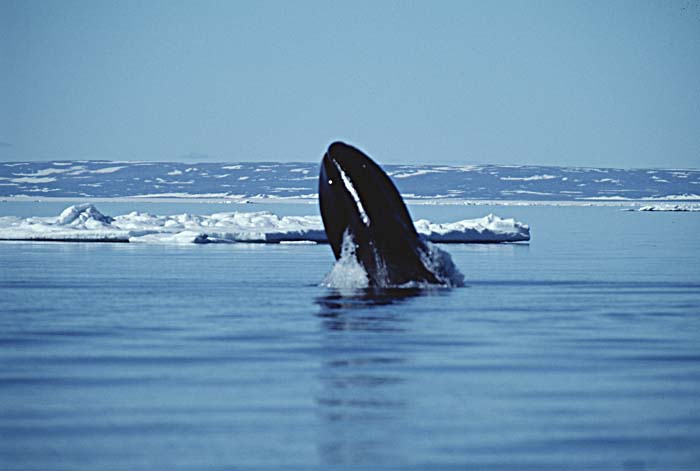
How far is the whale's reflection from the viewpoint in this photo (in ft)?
24.8

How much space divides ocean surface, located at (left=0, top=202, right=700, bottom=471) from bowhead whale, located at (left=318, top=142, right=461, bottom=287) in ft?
1.83

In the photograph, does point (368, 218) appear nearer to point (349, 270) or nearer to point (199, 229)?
point (349, 270)

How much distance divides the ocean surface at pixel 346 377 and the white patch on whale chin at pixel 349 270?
0.30m

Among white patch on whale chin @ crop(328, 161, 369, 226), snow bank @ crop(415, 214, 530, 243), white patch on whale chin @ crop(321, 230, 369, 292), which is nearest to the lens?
white patch on whale chin @ crop(328, 161, 369, 226)

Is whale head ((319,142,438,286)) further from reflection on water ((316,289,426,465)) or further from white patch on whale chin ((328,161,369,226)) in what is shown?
reflection on water ((316,289,426,465))

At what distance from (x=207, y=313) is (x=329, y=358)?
13.7 feet

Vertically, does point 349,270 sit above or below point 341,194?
below

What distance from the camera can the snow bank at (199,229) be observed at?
37.9 metres

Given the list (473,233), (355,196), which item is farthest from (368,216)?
(473,233)

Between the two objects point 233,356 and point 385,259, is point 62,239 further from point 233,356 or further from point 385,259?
point 233,356

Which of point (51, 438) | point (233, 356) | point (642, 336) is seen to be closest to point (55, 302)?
point (233, 356)

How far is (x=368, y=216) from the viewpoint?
17.2 meters

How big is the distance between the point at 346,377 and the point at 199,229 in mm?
31321

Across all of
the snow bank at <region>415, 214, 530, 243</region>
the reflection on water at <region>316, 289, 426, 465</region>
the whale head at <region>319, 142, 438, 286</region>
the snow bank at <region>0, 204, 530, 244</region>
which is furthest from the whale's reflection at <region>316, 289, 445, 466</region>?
the snow bank at <region>415, 214, 530, 243</region>
